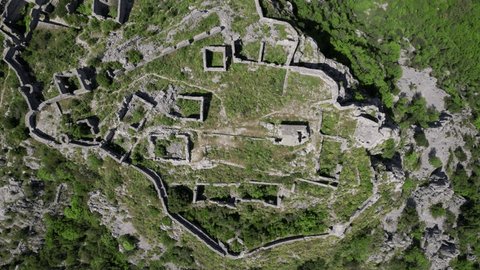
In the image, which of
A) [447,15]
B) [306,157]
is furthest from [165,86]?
[447,15]

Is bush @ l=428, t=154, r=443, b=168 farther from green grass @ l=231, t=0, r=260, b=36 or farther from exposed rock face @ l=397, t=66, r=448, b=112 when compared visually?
green grass @ l=231, t=0, r=260, b=36

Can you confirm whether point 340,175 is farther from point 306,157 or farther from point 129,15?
point 129,15

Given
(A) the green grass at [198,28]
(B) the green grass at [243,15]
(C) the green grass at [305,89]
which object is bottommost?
(C) the green grass at [305,89]

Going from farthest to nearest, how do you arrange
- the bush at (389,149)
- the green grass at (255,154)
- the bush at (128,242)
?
the bush at (128,242) < the bush at (389,149) < the green grass at (255,154)

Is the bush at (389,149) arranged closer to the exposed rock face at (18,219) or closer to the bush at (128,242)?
the bush at (128,242)

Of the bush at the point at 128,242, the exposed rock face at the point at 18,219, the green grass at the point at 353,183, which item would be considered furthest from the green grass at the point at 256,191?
the exposed rock face at the point at 18,219

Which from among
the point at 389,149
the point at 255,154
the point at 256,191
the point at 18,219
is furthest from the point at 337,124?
the point at 18,219

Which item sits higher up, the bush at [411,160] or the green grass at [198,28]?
the green grass at [198,28]

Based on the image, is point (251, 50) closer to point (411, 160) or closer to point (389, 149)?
point (389, 149)
